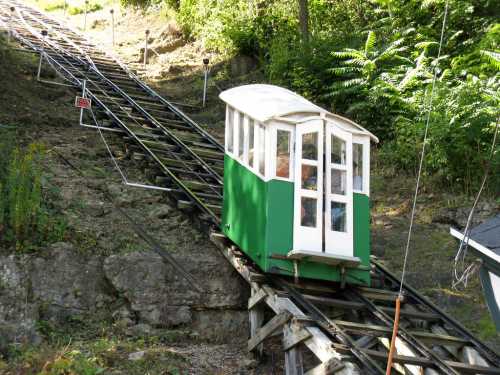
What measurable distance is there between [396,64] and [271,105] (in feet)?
25.1

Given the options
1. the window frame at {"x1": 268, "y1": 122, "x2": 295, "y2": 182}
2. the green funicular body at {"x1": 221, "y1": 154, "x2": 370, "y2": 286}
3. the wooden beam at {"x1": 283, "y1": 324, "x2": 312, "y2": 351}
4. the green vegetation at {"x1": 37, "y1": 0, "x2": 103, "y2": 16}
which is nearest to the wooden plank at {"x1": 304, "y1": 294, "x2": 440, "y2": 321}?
the green funicular body at {"x1": 221, "y1": 154, "x2": 370, "y2": 286}

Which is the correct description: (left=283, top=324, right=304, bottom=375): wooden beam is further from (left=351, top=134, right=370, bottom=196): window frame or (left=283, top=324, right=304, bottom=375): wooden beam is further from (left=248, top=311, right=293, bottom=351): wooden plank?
(left=351, top=134, right=370, bottom=196): window frame

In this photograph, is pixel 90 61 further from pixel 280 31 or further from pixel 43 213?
pixel 43 213

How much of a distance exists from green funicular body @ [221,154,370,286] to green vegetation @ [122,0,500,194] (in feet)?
14.3

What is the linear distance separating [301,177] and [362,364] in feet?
9.73

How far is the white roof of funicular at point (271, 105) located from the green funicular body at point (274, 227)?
0.86 metres

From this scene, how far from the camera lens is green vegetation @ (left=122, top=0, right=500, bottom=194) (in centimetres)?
1474

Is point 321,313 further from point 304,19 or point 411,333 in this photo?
point 304,19

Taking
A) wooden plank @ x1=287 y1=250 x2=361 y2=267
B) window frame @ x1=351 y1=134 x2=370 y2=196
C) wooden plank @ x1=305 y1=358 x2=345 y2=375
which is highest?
window frame @ x1=351 y1=134 x2=370 y2=196

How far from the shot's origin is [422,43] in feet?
56.5

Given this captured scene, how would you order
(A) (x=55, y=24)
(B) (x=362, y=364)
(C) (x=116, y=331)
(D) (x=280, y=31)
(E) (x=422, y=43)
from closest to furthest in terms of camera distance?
(B) (x=362, y=364) → (C) (x=116, y=331) → (E) (x=422, y=43) → (D) (x=280, y=31) → (A) (x=55, y=24)

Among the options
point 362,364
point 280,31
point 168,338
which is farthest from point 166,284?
point 280,31

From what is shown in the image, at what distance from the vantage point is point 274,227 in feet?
33.9

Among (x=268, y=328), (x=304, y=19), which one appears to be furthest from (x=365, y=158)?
(x=304, y=19)
